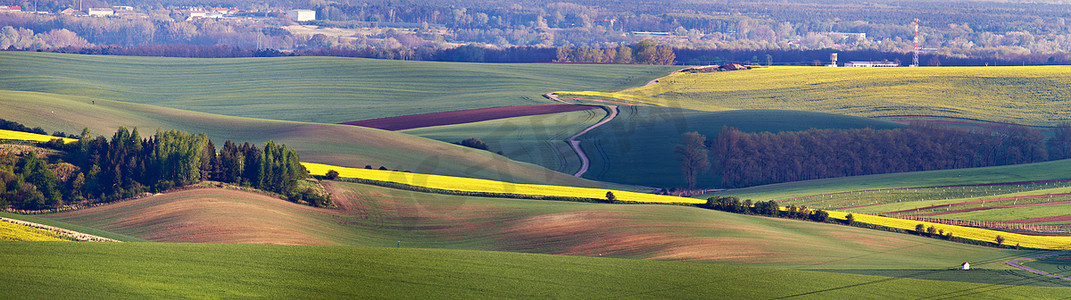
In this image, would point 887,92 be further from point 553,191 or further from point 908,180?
point 553,191

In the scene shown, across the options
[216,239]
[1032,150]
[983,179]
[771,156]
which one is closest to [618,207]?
[216,239]

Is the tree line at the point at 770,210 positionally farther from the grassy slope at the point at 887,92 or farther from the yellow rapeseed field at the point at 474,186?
the grassy slope at the point at 887,92

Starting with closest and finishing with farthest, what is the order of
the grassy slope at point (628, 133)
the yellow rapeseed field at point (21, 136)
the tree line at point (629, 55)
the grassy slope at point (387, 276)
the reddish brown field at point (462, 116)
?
the grassy slope at point (387, 276) < the yellow rapeseed field at point (21, 136) < the grassy slope at point (628, 133) < the reddish brown field at point (462, 116) < the tree line at point (629, 55)

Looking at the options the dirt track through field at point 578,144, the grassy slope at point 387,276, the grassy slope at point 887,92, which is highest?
the grassy slope at point 887,92

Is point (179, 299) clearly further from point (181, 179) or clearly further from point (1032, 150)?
point (1032, 150)

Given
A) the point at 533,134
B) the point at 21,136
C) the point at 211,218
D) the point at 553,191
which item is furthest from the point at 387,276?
the point at 533,134

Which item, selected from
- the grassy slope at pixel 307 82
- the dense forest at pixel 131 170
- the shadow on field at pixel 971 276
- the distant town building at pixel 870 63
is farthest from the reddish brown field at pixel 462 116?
the distant town building at pixel 870 63

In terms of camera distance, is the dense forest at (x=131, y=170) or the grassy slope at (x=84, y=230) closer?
the grassy slope at (x=84, y=230)

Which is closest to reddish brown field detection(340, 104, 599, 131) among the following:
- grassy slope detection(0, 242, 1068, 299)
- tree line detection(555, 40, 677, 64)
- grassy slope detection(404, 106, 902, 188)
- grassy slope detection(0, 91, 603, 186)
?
grassy slope detection(404, 106, 902, 188)
